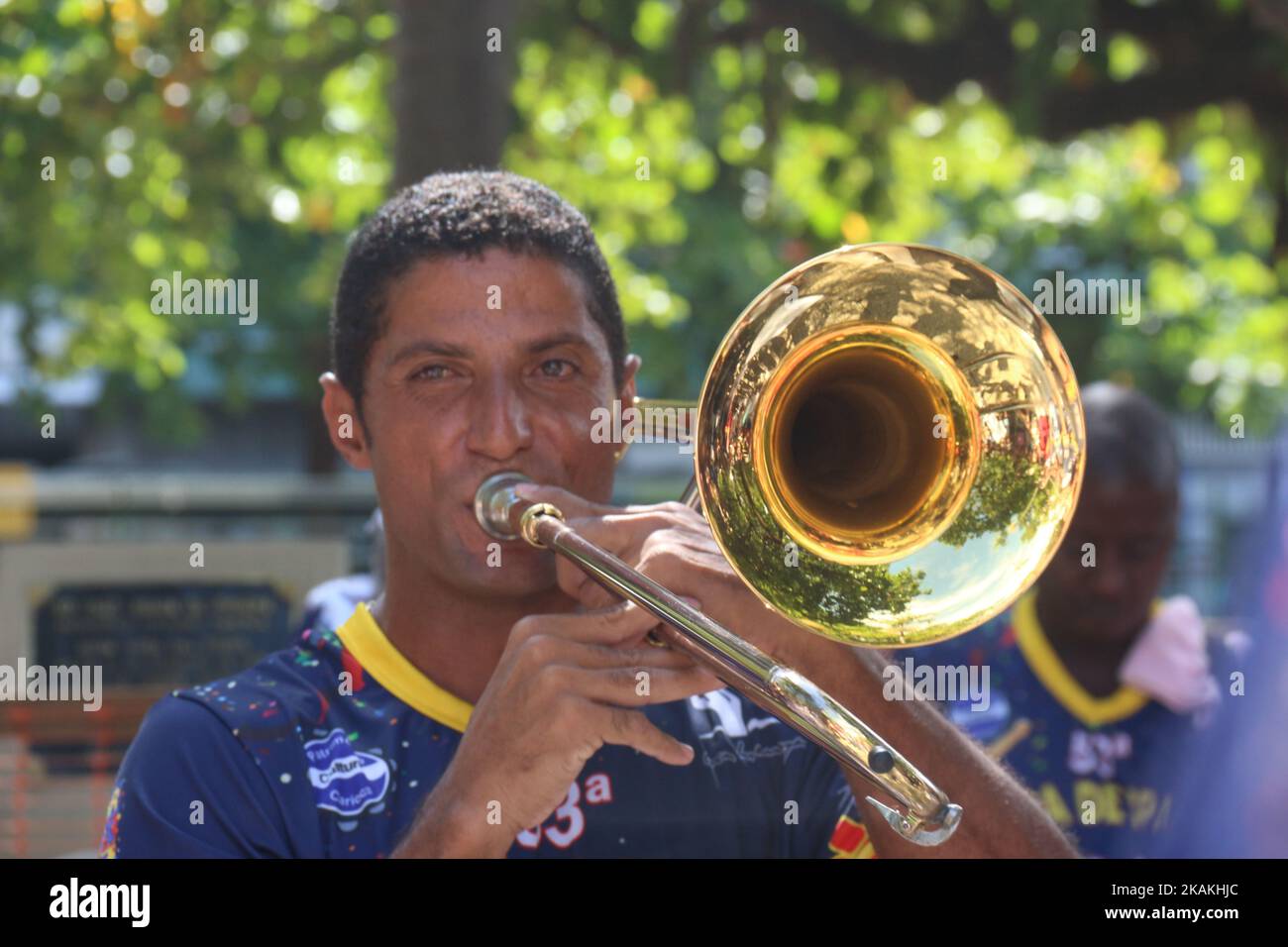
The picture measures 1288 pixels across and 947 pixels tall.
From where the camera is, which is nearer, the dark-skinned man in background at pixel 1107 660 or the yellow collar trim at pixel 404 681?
the yellow collar trim at pixel 404 681

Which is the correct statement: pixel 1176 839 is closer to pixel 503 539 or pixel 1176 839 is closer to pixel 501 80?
pixel 503 539

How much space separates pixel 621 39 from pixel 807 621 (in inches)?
152

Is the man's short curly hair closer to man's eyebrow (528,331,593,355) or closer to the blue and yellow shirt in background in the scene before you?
man's eyebrow (528,331,593,355)

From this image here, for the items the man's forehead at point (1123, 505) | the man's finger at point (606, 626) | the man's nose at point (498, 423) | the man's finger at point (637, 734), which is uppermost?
the man's nose at point (498, 423)

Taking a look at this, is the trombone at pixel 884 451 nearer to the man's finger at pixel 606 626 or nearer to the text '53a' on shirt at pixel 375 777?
the man's finger at pixel 606 626

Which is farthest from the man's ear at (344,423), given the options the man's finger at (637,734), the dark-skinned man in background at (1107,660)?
the dark-skinned man in background at (1107,660)

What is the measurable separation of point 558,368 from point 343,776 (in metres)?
0.61

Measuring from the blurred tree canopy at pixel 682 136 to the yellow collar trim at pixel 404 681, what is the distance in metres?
1.97

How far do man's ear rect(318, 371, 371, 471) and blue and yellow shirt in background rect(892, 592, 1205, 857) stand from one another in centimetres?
A: 181

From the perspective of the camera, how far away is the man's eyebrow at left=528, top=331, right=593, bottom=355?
→ 6.85 feet

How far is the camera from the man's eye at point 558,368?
6.94 ft

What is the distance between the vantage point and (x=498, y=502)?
198cm

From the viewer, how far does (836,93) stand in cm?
548

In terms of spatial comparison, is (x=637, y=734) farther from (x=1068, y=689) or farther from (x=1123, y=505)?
(x=1123, y=505)
